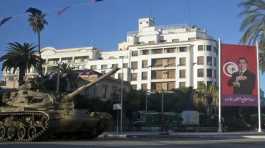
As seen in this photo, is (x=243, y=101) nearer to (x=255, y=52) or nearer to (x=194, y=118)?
(x=255, y=52)

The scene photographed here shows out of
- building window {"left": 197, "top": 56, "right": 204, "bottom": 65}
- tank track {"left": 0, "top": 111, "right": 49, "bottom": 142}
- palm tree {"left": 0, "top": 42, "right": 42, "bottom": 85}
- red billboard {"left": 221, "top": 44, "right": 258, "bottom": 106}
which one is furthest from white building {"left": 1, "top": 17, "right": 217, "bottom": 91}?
tank track {"left": 0, "top": 111, "right": 49, "bottom": 142}

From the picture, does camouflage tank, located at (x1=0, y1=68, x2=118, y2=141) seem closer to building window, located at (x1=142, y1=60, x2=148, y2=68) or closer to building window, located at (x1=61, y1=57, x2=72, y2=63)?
building window, located at (x1=142, y1=60, x2=148, y2=68)

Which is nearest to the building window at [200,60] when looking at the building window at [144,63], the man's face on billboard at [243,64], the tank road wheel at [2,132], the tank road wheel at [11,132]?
the building window at [144,63]

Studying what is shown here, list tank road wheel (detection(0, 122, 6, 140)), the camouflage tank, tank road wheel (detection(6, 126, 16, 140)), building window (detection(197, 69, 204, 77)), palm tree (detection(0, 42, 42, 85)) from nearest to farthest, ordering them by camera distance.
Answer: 1. the camouflage tank
2. tank road wheel (detection(6, 126, 16, 140))
3. tank road wheel (detection(0, 122, 6, 140))
4. palm tree (detection(0, 42, 42, 85))
5. building window (detection(197, 69, 204, 77))

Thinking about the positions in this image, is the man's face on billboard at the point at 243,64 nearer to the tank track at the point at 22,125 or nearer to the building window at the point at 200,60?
the tank track at the point at 22,125

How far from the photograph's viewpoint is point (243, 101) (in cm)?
5419

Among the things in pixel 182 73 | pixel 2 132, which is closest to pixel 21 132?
pixel 2 132

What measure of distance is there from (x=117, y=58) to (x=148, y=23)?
11451 millimetres

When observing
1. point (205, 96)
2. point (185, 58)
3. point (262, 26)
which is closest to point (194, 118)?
point (205, 96)

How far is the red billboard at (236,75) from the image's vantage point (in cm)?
5347

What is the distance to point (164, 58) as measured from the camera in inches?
4705

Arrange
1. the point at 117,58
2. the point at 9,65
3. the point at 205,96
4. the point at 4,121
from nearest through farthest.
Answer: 1. the point at 4,121
2. the point at 9,65
3. the point at 205,96
4. the point at 117,58

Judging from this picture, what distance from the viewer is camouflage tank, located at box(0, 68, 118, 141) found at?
92.5 ft

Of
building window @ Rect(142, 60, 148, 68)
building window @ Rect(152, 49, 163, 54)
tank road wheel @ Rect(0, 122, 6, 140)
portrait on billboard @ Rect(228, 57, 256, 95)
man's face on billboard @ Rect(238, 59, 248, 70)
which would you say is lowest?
tank road wheel @ Rect(0, 122, 6, 140)
